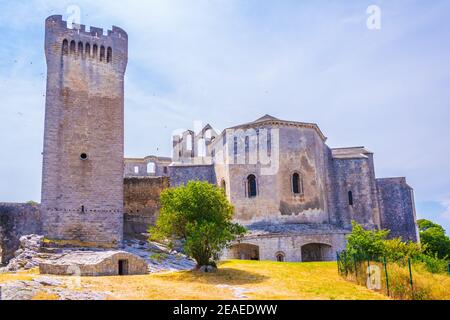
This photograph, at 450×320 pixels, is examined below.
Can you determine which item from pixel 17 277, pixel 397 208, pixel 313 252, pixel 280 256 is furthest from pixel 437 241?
pixel 17 277

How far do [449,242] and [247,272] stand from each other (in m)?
38.1

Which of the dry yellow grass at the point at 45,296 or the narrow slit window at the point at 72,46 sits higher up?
the narrow slit window at the point at 72,46

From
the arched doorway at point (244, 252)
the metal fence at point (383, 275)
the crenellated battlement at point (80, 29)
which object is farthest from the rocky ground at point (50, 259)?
the crenellated battlement at point (80, 29)

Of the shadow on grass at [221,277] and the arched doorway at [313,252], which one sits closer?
the shadow on grass at [221,277]

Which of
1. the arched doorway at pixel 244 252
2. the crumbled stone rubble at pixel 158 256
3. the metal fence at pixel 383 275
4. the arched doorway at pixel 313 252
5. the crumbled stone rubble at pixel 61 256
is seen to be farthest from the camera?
the arched doorway at pixel 313 252

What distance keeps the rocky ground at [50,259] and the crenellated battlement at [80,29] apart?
50.4 ft

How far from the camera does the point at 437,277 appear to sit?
52.0ft

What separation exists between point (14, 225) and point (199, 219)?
14.8 meters

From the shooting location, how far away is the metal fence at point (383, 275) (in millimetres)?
15148

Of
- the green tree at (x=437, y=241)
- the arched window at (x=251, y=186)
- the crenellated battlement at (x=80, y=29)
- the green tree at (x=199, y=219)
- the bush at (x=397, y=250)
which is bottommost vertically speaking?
the green tree at (x=437, y=241)

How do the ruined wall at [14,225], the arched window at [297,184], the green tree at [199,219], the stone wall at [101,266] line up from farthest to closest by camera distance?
1. the arched window at [297,184]
2. the ruined wall at [14,225]
3. the green tree at [199,219]
4. the stone wall at [101,266]

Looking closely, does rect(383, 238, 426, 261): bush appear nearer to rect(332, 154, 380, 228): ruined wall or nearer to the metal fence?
the metal fence

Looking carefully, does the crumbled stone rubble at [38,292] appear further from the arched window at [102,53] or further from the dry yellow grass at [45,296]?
the arched window at [102,53]
